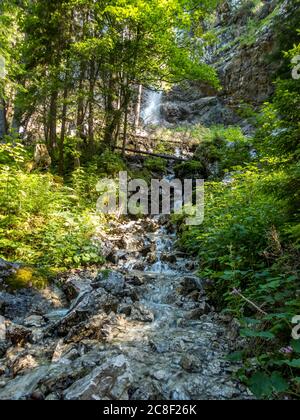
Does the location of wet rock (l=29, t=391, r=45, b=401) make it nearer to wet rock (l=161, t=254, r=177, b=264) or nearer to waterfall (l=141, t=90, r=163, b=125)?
wet rock (l=161, t=254, r=177, b=264)

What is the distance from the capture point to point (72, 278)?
6.49m

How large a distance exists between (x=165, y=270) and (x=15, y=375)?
14.1 ft

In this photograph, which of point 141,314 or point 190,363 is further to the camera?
point 141,314

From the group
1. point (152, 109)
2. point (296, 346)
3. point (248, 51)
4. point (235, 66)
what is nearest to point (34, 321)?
point (296, 346)

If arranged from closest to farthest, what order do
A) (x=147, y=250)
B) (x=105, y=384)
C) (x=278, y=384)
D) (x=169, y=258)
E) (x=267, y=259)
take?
(x=278, y=384), (x=105, y=384), (x=267, y=259), (x=169, y=258), (x=147, y=250)

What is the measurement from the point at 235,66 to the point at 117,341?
1015 inches

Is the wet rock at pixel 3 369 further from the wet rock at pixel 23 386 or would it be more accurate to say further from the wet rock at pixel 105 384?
the wet rock at pixel 105 384

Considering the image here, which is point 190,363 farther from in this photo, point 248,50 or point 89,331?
point 248,50

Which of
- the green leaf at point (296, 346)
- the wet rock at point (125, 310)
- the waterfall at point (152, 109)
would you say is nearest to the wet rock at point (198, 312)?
the wet rock at point (125, 310)

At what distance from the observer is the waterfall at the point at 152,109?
30.0 meters

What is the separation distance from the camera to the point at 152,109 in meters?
31.5

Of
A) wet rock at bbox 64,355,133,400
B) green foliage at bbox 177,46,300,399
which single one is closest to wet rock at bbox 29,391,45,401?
wet rock at bbox 64,355,133,400

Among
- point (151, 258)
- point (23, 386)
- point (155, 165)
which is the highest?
point (155, 165)
